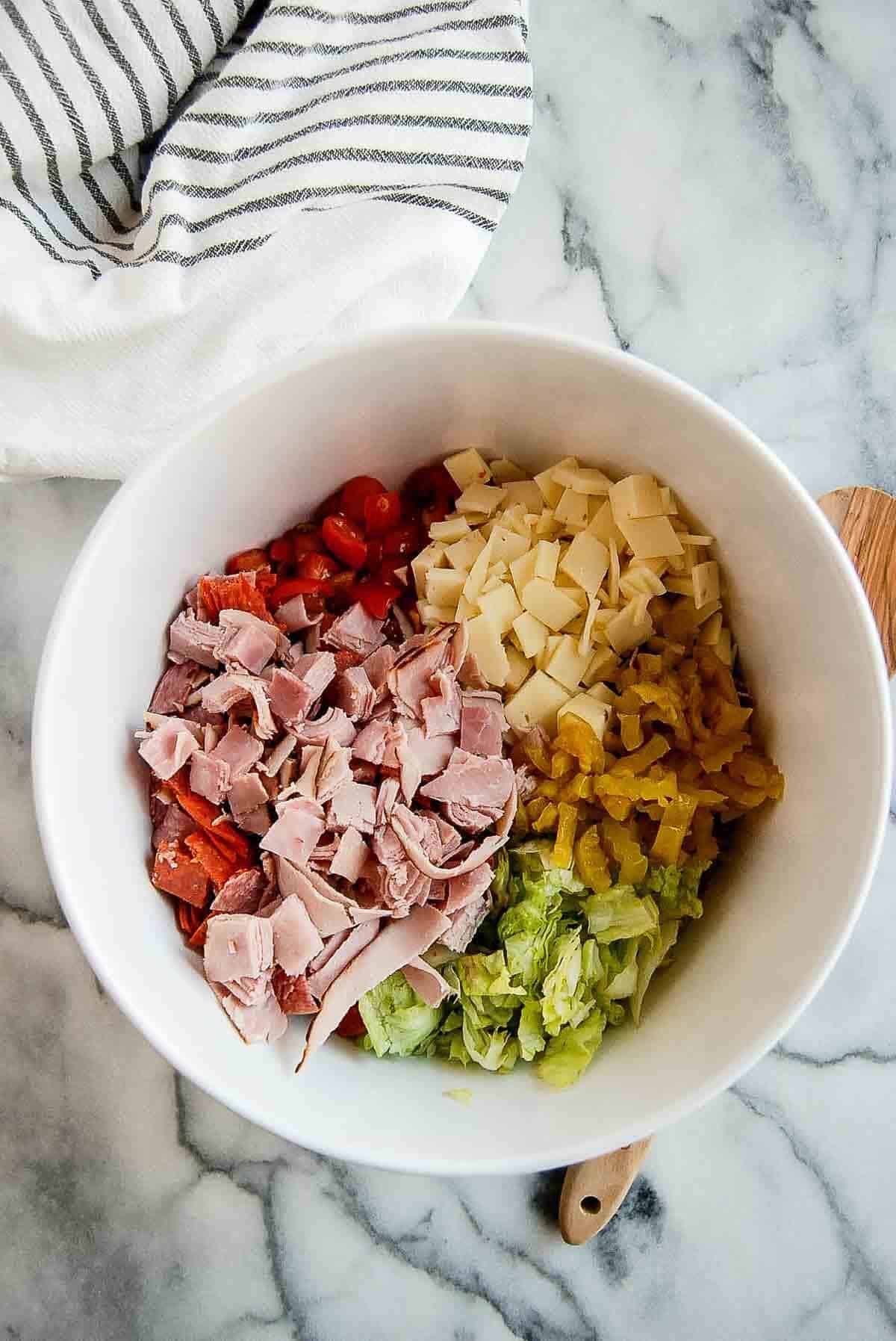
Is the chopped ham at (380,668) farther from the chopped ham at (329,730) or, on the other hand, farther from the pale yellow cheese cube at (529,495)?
the pale yellow cheese cube at (529,495)

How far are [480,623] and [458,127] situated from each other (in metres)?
0.60

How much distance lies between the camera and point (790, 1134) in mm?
1420

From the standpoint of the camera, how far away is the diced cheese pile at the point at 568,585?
1.14 metres

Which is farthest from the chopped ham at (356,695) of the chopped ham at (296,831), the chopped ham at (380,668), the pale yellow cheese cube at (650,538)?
the pale yellow cheese cube at (650,538)

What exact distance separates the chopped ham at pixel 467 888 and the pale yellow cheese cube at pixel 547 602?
0.27 meters

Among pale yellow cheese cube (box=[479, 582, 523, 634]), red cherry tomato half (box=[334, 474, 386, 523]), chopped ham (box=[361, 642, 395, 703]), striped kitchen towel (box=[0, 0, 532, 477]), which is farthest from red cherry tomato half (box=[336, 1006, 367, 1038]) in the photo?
striped kitchen towel (box=[0, 0, 532, 477])

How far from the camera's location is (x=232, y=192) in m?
1.25

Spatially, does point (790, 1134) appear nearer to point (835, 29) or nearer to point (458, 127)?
point (458, 127)

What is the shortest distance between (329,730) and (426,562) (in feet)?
0.71

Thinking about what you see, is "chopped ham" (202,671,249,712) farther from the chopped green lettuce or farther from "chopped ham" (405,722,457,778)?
the chopped green lettuce

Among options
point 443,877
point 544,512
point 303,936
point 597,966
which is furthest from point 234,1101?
point 544,512

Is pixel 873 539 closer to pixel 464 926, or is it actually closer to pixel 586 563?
A: pixel 586 563

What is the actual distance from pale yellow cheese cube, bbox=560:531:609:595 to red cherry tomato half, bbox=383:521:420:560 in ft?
0.59

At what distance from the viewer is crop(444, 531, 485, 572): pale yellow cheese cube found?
3.83 feet
